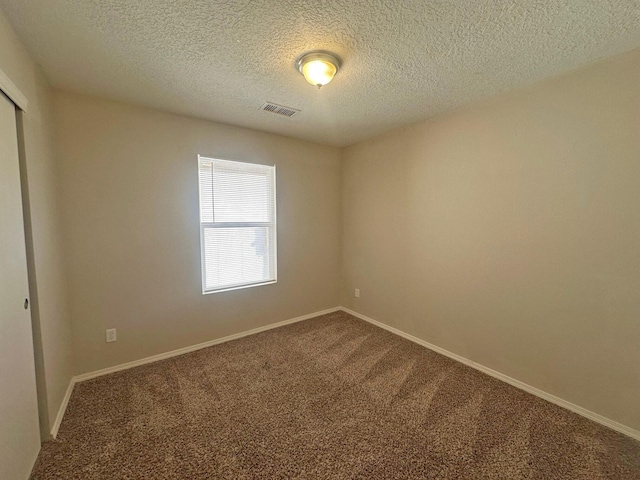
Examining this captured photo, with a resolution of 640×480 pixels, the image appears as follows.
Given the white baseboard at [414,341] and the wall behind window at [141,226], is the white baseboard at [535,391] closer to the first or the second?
the white baseboard at [414,341]

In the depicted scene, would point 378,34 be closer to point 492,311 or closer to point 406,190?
point 406,190

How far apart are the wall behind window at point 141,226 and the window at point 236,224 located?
0.10 m

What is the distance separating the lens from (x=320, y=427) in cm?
176

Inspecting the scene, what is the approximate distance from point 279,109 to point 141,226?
5.62ft

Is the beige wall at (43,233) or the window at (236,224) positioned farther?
the window at (236,224)

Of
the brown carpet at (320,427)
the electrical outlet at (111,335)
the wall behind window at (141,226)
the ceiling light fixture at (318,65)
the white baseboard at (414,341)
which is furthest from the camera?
the electrical outlet at (111,335)

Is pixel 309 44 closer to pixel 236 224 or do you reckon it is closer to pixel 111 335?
pixel 236 224

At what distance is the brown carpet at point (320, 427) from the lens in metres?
1.48

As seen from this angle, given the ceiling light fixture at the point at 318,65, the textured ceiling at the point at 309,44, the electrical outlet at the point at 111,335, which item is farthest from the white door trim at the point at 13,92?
the electrical outlet at the point at 111,335

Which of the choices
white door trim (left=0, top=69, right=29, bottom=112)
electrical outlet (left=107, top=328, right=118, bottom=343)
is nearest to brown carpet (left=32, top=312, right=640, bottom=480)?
electrical outlet (left=107, top=328, right=118, bottom=343)

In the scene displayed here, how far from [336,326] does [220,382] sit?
159 cm

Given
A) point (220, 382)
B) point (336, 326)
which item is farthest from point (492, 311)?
point (220, 382)

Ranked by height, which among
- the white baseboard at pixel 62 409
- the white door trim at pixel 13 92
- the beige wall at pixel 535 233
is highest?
the white door trim at pixel 13 92

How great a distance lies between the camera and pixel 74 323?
2.24m
